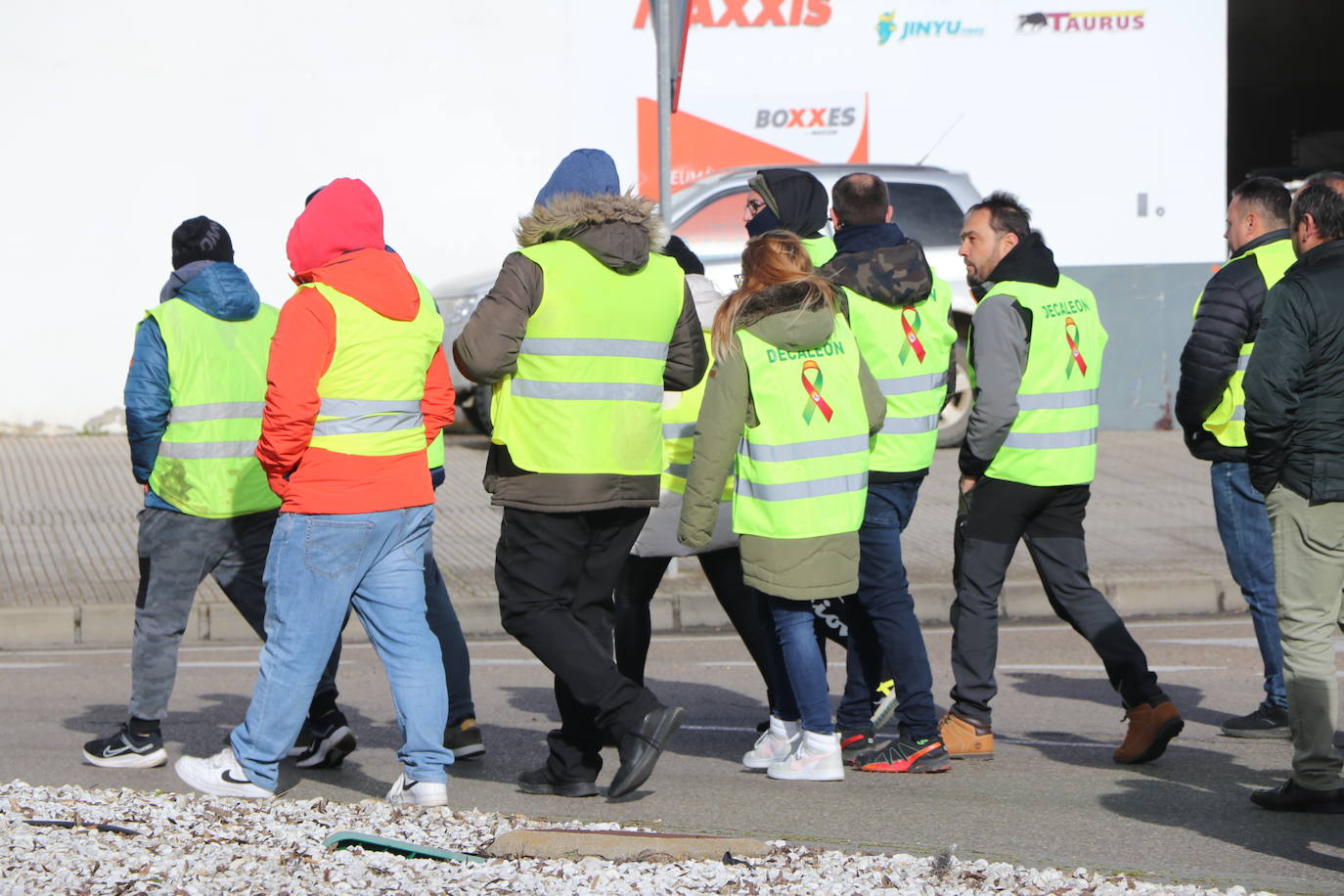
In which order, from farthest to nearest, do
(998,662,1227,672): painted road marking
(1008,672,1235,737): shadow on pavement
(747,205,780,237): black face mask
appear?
(998,662,1227,672): painted road marking
(1008,672,1235,737): shadow on pavement
(747,205,780,237): black face mask

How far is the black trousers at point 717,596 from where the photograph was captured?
6.27m

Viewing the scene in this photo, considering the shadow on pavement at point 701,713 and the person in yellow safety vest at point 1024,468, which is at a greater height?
the person in yellow safety vest at point 1024,468

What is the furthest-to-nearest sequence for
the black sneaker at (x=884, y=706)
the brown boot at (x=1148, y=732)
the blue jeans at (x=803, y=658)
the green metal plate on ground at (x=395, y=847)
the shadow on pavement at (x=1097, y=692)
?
the shadow on pavement at (x=1097, y=692) < the black sneaker at (x=884, y=706) < the brown boot at (x=1148, y=732) < the blue jeans at (x=803, y=658) < the green metal plate on ground at (x=395, y=847)

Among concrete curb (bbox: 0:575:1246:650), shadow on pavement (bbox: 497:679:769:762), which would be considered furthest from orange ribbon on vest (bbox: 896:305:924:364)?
concrete curb (bbox: 0:575:1246:650)

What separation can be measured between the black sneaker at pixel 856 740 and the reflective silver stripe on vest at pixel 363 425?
2.12 m

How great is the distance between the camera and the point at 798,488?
19.0 ft

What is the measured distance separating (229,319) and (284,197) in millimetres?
9804

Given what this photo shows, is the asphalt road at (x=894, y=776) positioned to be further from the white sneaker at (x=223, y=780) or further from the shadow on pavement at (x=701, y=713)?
the white sneaker at (x=223, y=780)

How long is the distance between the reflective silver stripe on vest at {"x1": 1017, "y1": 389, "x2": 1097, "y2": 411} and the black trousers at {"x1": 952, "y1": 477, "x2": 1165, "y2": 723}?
0.29 m

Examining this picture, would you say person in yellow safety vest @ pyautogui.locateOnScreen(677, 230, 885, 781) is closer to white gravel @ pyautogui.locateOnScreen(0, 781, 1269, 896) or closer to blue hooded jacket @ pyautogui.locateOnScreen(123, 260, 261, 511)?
white gravel @ pyautogui.locateOnScreen(0, 781, 1269, 896)

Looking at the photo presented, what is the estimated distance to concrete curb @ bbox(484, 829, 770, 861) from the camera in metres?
4.60

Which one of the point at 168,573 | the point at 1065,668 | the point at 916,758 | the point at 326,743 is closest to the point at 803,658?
the point at 916,758

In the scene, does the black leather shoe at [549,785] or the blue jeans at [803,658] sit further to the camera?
the blue jeans at [803,658]

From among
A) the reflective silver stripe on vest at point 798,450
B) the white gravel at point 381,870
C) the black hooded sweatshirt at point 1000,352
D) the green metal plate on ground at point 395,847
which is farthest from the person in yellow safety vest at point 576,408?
the black hooded sweatshirt at point 1000,352
